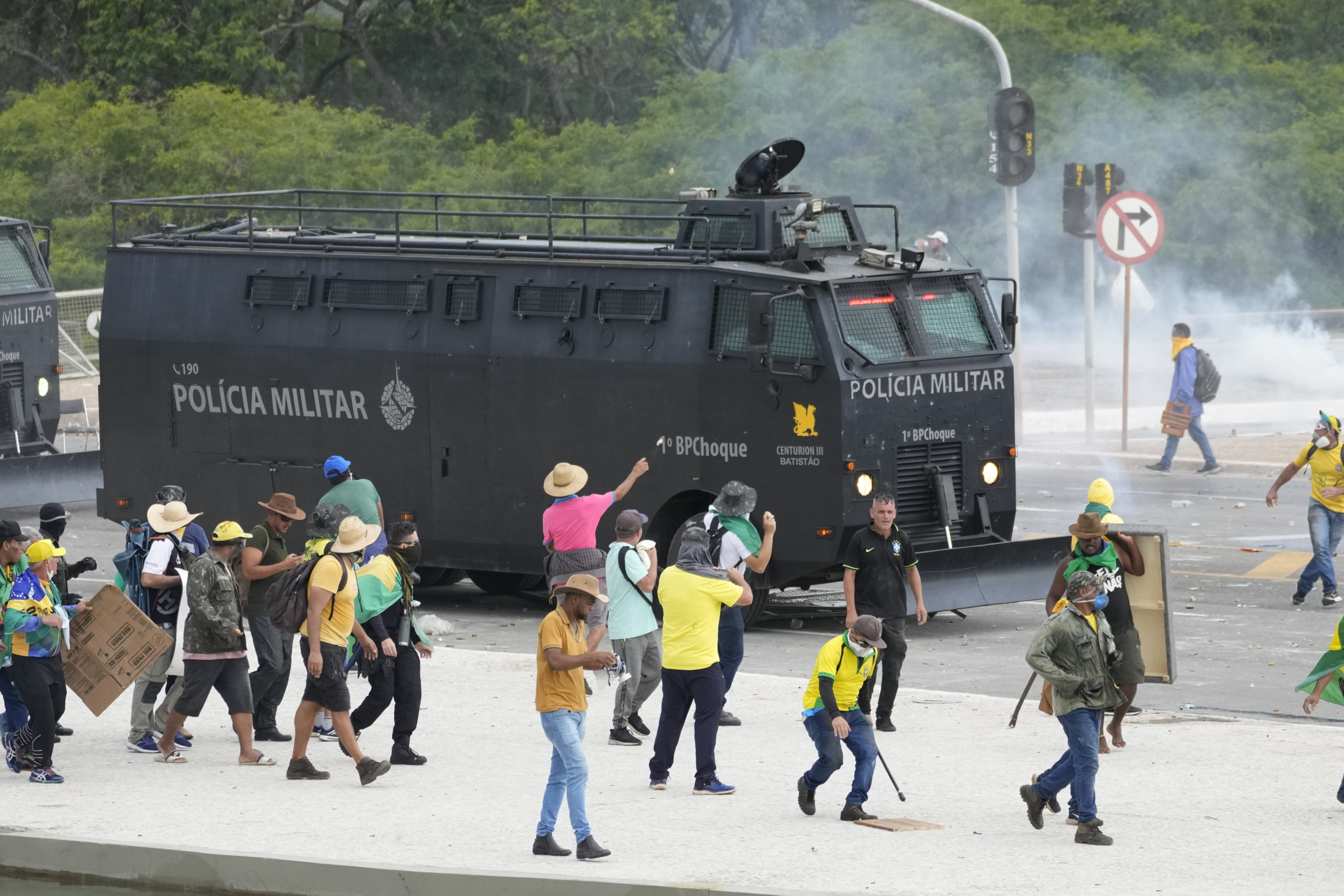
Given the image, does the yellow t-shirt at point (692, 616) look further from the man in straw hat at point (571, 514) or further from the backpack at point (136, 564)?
the backpack at point (136, 564)

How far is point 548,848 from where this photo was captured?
10.3 m

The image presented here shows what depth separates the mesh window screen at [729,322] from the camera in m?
16.6

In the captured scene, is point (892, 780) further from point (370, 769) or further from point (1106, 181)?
point (1106, 181)

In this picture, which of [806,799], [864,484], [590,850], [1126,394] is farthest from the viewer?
[1126,394]

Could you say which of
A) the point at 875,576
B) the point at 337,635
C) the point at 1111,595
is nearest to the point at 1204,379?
the point at 875,576

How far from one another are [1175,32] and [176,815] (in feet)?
126

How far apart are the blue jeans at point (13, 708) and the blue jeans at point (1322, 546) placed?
33.5 ft

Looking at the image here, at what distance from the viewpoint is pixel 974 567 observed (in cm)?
1664

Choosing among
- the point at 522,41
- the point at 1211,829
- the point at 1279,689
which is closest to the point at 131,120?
the point at 522,41

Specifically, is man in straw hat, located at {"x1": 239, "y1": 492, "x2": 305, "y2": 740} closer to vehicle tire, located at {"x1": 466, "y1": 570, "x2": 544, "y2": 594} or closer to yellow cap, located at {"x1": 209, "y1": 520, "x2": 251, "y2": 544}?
yellow cap, located at {"x1": 209, "y1": 520, "x2": 251, "y2": 544}

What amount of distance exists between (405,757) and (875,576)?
3099 millimetres

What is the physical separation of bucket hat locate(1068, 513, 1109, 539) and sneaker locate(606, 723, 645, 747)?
2882 mm

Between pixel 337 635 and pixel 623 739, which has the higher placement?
pixel 337 635

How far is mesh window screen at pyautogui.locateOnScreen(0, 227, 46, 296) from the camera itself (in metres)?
24.4
